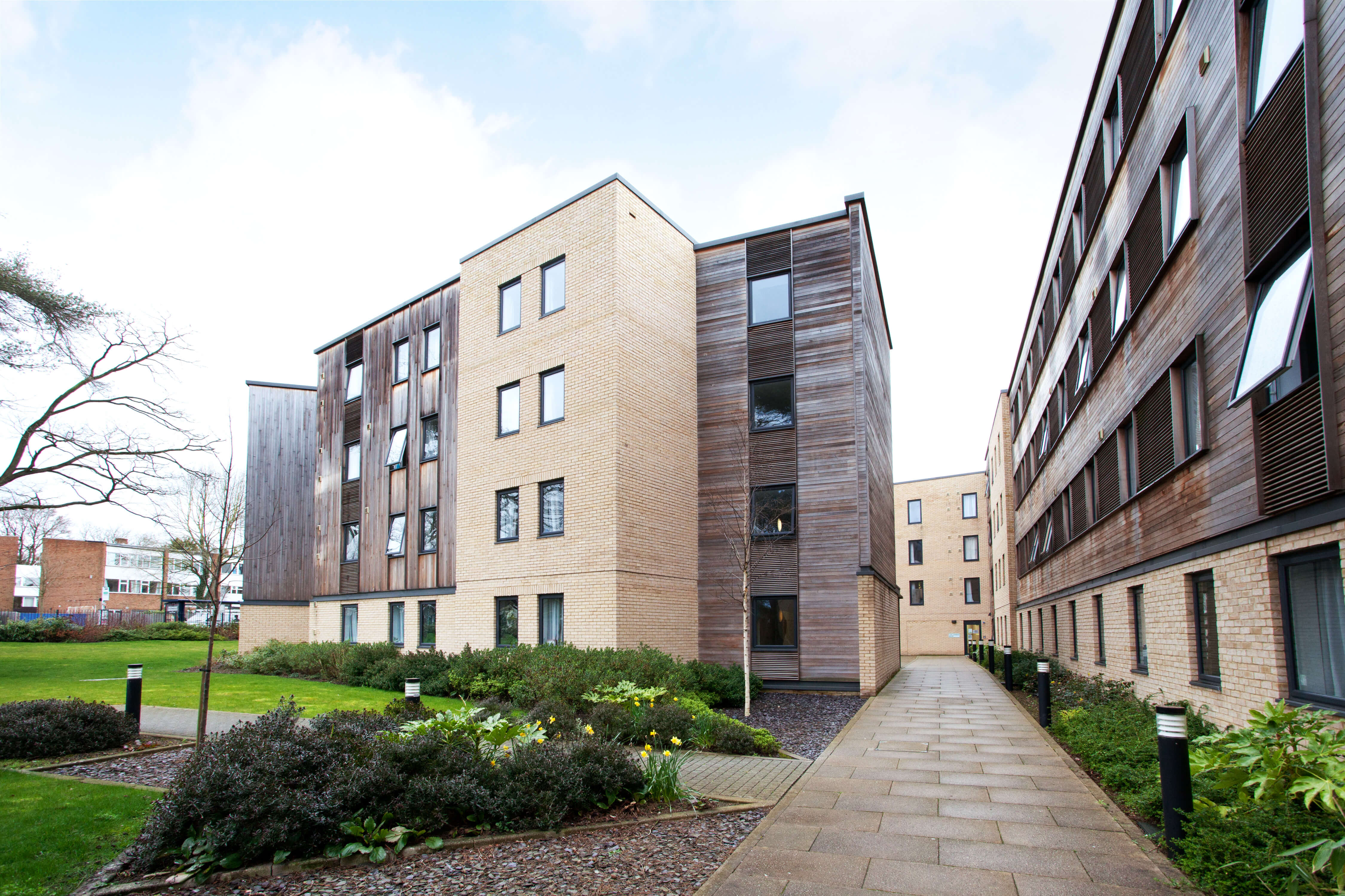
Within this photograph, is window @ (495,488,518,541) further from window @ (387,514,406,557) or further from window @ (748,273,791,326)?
window @ (748,273,791,326)

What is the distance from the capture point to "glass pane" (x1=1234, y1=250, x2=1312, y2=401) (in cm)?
707

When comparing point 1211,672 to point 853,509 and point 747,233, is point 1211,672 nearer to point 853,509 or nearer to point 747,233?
point 853,509

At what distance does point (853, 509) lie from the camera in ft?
63.0

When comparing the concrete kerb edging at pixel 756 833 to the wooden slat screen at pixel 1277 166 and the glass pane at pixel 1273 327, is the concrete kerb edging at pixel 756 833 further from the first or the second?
the wooden slat screen at pixel 1277 166

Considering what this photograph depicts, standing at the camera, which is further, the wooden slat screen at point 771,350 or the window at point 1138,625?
the wooden slat screen at point 771,350

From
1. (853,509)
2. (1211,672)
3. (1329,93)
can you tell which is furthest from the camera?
(853,509)

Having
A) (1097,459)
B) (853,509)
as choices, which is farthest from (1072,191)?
(853,509)

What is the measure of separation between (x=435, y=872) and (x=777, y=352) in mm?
16410

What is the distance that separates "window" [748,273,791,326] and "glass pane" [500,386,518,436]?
20.9 ft

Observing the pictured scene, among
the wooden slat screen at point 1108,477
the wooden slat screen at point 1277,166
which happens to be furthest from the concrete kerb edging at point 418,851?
the wooden slat screen at point 1108,477

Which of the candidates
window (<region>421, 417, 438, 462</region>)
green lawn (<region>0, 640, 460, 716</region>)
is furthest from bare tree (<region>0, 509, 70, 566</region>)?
window (<region>421, 417, 438, 462</region>)

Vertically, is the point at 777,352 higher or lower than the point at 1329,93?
higher

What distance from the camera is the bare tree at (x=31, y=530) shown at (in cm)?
5188

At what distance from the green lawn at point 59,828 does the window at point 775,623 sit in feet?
46.0
